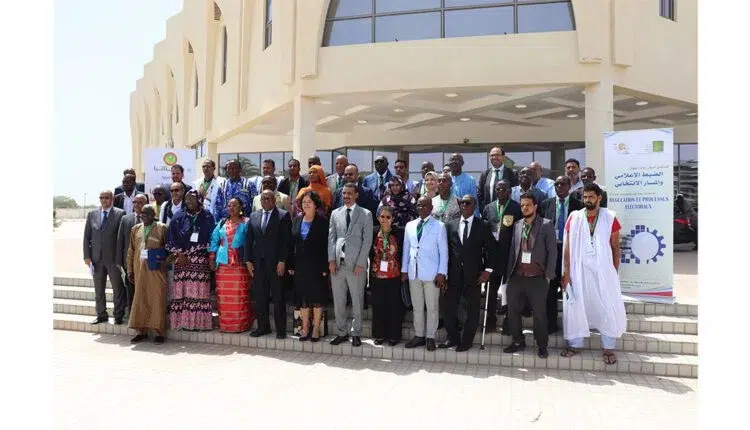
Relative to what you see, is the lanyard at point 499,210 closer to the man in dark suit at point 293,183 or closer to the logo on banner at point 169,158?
the man in dark suit at point 293,183

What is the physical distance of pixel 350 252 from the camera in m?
5.71

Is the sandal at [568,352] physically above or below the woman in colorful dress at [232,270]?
below

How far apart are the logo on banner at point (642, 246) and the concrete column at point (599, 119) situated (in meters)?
3.75

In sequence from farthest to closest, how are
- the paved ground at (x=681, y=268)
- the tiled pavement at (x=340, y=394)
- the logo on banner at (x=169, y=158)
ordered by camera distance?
the logo on banner at (x=169, y=158), the paved ground at (x=681, y=268), the tiled pavement at (x=340, y=394)

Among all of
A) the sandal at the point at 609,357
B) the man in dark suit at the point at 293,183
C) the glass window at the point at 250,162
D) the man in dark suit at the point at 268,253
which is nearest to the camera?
the sandal at the point at 609,357

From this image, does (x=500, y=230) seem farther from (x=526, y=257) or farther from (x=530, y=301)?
(x=530, y=301)

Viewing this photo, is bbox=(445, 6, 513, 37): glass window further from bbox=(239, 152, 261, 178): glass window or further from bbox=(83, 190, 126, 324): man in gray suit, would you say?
bbox=(239, 152, 261, 178): glass window

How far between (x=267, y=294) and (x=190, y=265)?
103cm

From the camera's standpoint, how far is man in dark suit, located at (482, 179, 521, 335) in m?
5.52

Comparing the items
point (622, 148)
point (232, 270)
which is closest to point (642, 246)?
point (622, 148)

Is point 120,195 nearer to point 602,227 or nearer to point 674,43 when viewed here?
point 602,227

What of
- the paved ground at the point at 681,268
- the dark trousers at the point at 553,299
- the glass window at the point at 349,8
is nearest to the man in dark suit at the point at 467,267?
the dark trousers at the point at 553,299

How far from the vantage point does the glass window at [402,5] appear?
1069cm

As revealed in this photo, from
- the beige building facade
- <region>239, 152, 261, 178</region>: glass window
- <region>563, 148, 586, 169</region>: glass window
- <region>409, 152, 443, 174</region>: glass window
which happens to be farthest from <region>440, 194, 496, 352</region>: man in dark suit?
<region>239, 152, 261, 178</region>: glass window
